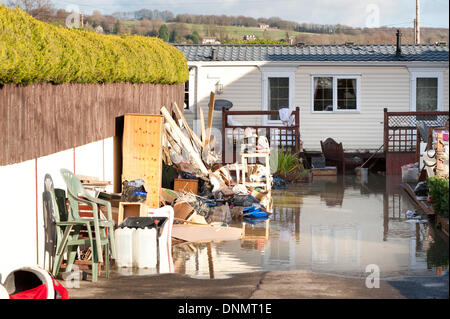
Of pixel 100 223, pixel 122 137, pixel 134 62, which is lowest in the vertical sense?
pixel 100 223

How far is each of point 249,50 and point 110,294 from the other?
19240 mm

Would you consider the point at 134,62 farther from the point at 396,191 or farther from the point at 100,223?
the point at 396,191

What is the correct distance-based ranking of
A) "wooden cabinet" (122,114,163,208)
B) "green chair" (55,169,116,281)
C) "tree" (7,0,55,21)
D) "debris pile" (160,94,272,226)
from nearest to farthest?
"green chair" (55,169,116,281), "wooden cabinet" (122,114,163,208), "debris pile" (160,94,272,226), "tree" (7,0,55,21)

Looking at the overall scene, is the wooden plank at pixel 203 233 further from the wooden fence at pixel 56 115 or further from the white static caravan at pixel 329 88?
the white static caravan at pixel 329 88

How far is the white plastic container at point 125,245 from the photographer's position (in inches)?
384

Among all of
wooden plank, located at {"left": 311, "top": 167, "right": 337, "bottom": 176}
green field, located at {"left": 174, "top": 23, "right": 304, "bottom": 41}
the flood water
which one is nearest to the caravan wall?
the flood water

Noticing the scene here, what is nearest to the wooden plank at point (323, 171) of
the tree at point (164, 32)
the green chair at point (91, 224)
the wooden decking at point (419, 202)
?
the wooden decking at point (419, 202)

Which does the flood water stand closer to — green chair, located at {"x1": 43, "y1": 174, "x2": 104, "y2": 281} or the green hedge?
green chair, located at {"x1": 43, "y1": 174, "x2": 104, "y2": 281}

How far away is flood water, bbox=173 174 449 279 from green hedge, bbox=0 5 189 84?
9.01 feet

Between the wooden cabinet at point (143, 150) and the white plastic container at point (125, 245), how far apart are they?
3.01 metres

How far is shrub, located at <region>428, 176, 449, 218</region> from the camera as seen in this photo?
1203 centimetres
